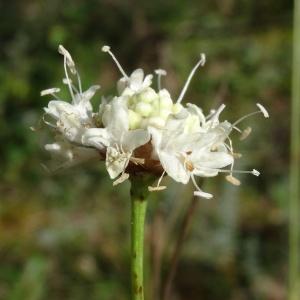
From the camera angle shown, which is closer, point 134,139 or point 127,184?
point 134,139

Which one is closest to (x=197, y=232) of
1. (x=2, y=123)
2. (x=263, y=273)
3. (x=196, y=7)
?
(x=263, y=273)

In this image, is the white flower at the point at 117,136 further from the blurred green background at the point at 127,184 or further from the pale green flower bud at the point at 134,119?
the blurred green background at the point at 127,184

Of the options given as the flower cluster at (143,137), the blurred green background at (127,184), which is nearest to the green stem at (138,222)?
the flower cluster at (143,137)

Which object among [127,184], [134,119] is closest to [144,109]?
[134,119]

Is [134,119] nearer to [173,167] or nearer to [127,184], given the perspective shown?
[173,167]

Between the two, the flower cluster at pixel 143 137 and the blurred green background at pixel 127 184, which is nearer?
the flower cluster at pixel 143 137

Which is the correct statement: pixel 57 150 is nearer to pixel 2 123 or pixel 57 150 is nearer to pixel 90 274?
pixel 90 274

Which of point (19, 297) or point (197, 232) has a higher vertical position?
point (19, 297)
